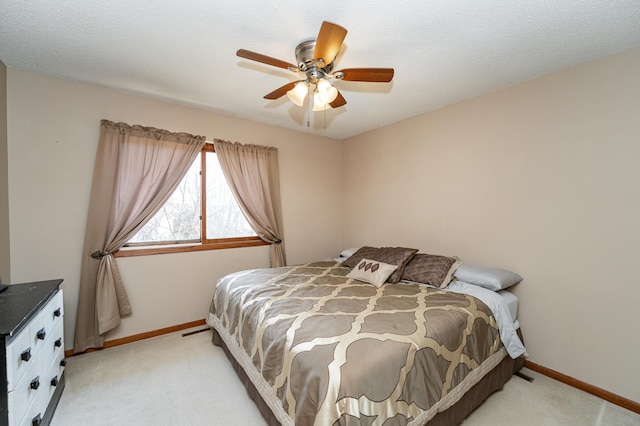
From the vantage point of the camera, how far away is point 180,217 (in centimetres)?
302

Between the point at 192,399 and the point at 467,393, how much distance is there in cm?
190

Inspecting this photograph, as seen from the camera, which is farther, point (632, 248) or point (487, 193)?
point (487, 193)

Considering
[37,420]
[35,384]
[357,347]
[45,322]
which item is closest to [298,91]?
[357,347]

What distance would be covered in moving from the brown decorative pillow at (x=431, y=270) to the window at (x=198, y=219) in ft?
6.43

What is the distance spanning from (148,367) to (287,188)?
2.48 meters

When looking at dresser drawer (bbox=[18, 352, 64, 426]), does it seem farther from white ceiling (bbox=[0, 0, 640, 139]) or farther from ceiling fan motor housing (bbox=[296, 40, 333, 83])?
ceiling fan motor housing (bbox=[296, 40, 333, 83])

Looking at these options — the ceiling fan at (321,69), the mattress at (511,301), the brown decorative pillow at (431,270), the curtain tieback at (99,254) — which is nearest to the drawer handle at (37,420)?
the curtain tieback at (99,254)

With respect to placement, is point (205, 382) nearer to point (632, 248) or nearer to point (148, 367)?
point (148, 367)

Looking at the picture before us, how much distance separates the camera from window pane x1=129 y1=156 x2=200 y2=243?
9.41ft

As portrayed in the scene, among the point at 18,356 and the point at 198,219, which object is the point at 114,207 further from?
the point at 18,356

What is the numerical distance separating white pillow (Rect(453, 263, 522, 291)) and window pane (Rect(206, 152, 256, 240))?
2593 mm

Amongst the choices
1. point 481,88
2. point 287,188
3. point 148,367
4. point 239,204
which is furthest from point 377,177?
point 148,367

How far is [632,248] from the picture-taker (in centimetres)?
184

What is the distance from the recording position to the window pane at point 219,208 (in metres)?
3.20
